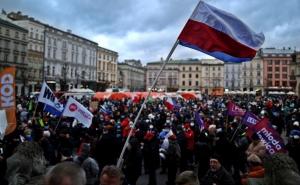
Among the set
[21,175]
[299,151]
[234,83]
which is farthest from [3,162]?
[234,83]

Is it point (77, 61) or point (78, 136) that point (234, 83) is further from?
point (78, 136)

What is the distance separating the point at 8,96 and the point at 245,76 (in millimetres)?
131828

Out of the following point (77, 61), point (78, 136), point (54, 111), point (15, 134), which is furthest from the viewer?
point (77, 61)

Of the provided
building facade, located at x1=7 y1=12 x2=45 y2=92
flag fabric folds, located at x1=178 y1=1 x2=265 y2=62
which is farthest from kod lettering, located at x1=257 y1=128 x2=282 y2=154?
building facade, located at x1=7 y1=12 x2=45 y2=92

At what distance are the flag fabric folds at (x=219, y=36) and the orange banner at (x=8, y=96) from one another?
4389mm

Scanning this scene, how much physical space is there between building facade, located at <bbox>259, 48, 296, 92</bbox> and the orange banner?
12920 centimetres

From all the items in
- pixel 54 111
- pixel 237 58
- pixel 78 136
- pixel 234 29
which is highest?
pixel 234 29

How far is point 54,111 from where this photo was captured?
13.4 meters

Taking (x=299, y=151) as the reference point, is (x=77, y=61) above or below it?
above

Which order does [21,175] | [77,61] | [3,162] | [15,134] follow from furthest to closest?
[77,61] → [15,134] → [3,162] → [21,175]

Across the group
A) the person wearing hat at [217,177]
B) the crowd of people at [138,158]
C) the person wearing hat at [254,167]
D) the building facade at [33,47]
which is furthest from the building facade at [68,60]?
the person wearing hat at [254,167]

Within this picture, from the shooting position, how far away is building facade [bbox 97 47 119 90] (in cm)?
9851

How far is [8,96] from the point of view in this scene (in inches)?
350

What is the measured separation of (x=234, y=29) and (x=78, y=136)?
9.00 metres
